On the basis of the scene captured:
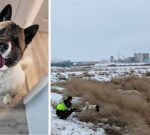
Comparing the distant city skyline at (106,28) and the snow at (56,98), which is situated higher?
the distant city skyline at (106,28)

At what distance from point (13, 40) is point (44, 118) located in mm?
490

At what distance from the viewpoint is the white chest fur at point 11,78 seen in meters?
1.46

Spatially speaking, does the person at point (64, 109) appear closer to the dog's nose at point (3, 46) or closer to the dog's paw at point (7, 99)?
the dog's paw at point (7, 99)

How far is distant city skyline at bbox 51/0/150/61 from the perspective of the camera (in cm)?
439

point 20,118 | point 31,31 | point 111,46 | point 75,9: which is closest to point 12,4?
point 31,31

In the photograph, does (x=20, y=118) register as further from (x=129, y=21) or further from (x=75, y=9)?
(x=129, y=21)

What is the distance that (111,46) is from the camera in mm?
5379

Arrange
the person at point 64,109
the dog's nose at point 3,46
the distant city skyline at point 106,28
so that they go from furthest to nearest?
1. the distant city skyline at point 106,28
2. the person at point 64,109
3. the dog's nose at point 3,46

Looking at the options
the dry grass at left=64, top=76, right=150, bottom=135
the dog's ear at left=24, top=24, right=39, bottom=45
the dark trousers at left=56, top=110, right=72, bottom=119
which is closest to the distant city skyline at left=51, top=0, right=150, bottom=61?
the dry grass at left=64, top=76, right=150, bottom=135

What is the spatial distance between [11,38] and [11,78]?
24 cm

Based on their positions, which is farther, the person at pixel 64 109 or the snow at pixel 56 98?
the snow at pixel 56 98

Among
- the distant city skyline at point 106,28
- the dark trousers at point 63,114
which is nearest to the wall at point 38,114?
the dark trousers at point 63,114

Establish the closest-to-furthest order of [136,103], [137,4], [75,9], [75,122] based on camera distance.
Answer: [75,122]
[136,103]
[75,9]
[137,4]

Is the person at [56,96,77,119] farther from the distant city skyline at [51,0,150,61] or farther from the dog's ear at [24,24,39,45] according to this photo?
the distant city skyline at [51,0,150,61]
